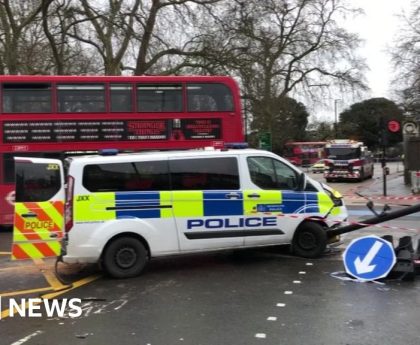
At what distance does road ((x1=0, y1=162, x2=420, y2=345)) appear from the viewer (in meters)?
5.60

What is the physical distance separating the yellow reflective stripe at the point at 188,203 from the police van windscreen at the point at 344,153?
2854 centimetres

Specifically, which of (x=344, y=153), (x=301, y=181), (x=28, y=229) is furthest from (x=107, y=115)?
(x=344, y=153)

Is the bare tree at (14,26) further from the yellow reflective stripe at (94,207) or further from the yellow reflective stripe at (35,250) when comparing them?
the yellow reflective stripe at (94,207)

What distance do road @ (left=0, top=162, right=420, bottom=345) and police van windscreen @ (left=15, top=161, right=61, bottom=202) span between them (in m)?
1.26

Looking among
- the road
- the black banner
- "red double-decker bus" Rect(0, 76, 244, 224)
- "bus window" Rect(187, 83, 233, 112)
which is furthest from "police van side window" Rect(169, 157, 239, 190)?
"bus window" Rect(187, 83, 233, 112)

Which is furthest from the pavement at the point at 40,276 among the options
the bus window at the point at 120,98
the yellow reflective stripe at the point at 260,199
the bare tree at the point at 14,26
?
the bare tree at the point at 14,26

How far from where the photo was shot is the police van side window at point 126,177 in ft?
27.6

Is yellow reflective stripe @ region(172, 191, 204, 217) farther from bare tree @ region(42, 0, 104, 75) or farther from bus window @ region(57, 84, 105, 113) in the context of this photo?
bare tree @ region(42, 0, 104, 75)

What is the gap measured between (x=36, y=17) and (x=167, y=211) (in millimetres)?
20530

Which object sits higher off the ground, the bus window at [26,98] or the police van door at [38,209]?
the bus window at [26,98]

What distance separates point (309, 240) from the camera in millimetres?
9500

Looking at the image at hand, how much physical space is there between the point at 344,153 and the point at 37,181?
2934 cm

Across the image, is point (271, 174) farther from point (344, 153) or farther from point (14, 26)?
point (344, 153)

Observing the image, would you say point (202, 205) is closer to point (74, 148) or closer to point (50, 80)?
point (74, 148)
